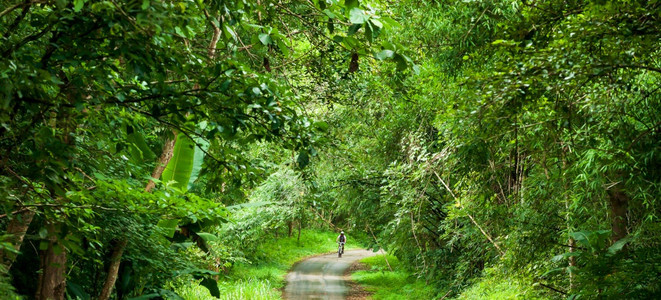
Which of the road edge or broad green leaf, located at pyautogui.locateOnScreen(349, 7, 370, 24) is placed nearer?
broad green leaf, located at pyautogui.locateOnScreen(349, 7, 370, 24)

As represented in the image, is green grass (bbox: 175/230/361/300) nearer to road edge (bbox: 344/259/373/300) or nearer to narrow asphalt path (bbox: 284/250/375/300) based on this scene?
narrow asphalt path (bbox: 284/250/375/300)

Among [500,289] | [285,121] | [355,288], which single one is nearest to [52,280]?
[285,121]

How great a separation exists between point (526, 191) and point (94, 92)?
7.21 m

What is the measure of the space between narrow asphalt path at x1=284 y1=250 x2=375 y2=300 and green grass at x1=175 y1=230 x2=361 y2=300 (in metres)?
0.49

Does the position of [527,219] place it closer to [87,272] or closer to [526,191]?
[526,191]

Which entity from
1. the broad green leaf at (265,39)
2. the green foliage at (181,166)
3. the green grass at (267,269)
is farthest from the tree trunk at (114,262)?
the broad green leaf at (265,39)

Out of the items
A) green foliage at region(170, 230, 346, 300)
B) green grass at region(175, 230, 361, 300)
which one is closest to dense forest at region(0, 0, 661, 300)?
green foliage at region(170, 230, 346, 300)

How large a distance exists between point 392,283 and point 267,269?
16.7ft

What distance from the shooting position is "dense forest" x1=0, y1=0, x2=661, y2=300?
286cm

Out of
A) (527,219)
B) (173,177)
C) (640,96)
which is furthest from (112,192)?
(527,219)

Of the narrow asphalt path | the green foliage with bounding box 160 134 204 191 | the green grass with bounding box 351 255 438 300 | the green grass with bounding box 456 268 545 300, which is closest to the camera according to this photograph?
the green foliage with bounding box 160 134 204 191

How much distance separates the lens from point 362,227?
63.1 feet

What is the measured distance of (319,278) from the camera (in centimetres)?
2152

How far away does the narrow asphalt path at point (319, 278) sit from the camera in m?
17.6
